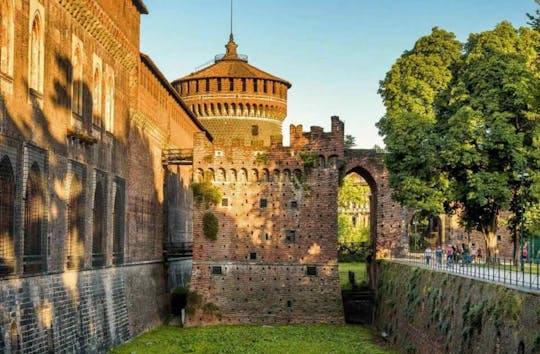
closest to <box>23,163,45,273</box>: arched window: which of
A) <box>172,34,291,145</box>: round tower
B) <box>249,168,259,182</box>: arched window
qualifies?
<box>249,168,259,182</box>: arched window

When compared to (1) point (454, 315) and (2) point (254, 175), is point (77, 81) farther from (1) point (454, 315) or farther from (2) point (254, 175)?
(1) point (454, 315)

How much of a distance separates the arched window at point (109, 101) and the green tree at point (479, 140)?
10612mm

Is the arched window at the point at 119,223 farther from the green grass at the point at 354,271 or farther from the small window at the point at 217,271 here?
the green grass at the point at 354,271

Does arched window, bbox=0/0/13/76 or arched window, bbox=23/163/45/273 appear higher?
arched window, bbox=0/0/13/76

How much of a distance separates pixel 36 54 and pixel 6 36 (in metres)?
2.35

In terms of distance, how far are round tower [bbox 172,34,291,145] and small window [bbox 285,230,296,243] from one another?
1864 cm

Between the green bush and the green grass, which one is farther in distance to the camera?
the green grass

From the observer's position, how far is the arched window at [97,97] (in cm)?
2827

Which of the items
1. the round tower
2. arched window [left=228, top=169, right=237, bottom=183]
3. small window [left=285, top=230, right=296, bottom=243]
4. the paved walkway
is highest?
the round tower

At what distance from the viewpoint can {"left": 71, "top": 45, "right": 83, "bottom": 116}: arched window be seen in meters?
25.9

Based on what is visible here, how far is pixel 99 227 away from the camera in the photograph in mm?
29047

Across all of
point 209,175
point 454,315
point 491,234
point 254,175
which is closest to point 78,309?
point 454,315

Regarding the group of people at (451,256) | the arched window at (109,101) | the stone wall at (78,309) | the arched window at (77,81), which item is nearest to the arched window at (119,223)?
the stone wall at (78,309)

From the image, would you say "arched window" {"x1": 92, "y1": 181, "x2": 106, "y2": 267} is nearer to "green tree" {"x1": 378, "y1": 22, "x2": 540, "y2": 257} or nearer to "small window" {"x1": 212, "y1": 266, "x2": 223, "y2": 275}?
"small window" {"x1": 212, "y1": 266, "x2": 223, "y2": 275}
